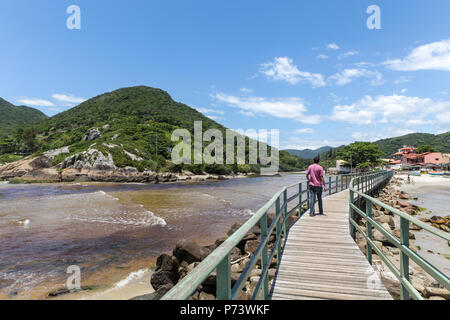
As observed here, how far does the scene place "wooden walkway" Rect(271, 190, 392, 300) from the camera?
140 inches

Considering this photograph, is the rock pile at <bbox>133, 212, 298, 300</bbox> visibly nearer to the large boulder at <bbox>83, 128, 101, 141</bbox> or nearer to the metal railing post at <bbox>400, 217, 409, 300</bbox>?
the metal railing post at <bbox>400, 217, 409, 300</bbox>

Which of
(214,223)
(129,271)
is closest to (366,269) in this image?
(129,271)

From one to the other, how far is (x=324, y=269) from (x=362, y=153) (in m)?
77.2

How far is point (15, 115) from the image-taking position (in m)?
154

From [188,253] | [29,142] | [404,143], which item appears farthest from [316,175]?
[404,143]

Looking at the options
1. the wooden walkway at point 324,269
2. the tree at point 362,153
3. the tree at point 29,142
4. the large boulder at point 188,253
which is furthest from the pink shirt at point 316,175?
the tree at point 29,142

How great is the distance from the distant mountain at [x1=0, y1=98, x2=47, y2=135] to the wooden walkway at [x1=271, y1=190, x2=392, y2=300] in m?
173

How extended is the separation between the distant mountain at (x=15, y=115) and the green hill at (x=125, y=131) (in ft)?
131

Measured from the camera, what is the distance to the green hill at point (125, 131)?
2552 inches

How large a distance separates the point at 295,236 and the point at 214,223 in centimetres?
849

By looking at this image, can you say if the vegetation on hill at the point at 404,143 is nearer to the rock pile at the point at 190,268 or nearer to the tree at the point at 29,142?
the rock pile at the point at 190,268

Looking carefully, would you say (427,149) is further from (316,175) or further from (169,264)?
(169,264)

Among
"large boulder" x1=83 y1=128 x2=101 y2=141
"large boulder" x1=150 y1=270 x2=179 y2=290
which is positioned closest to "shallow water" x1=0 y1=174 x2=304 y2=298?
"large boulder" x1=150 y1=270 x2=179 y2=290
